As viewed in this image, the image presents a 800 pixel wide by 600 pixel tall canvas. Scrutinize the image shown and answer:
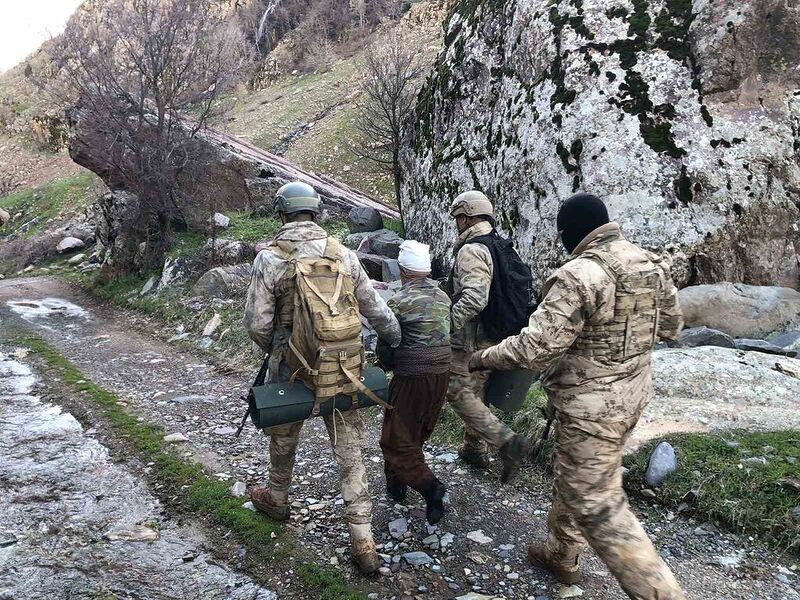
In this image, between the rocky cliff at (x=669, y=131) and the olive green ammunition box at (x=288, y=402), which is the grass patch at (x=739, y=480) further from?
the rocky cliff at (x=669, y=131)

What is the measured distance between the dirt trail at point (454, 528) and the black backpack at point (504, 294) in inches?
47.7

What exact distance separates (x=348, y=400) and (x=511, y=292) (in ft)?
4.81

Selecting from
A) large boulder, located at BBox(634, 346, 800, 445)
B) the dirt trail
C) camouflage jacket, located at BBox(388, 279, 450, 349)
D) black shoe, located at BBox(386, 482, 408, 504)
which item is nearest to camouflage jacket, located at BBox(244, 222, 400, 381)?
camouflage jacket, located at BBox(388, 279, 450, 349)

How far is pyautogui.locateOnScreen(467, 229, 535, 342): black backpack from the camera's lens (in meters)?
4.31

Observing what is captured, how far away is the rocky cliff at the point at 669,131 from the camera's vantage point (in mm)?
6660

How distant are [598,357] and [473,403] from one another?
1.42 metres

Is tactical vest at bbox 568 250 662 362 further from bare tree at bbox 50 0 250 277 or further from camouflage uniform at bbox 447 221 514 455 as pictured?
bare tree at bbox 50 0 250 277

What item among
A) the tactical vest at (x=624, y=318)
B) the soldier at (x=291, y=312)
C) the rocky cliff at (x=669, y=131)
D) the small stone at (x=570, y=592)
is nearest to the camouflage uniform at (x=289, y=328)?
the soldier at (x=291, y=312)

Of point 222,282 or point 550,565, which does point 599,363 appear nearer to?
point 550,565

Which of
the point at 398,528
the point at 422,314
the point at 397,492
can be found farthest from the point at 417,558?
the point at 422,314

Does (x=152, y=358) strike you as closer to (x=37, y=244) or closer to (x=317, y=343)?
(x=317, y=343)

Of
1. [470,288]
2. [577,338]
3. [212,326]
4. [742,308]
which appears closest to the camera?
[577,338]

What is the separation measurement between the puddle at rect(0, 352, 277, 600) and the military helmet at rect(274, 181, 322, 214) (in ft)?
7.27

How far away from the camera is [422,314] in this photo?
154 inches
